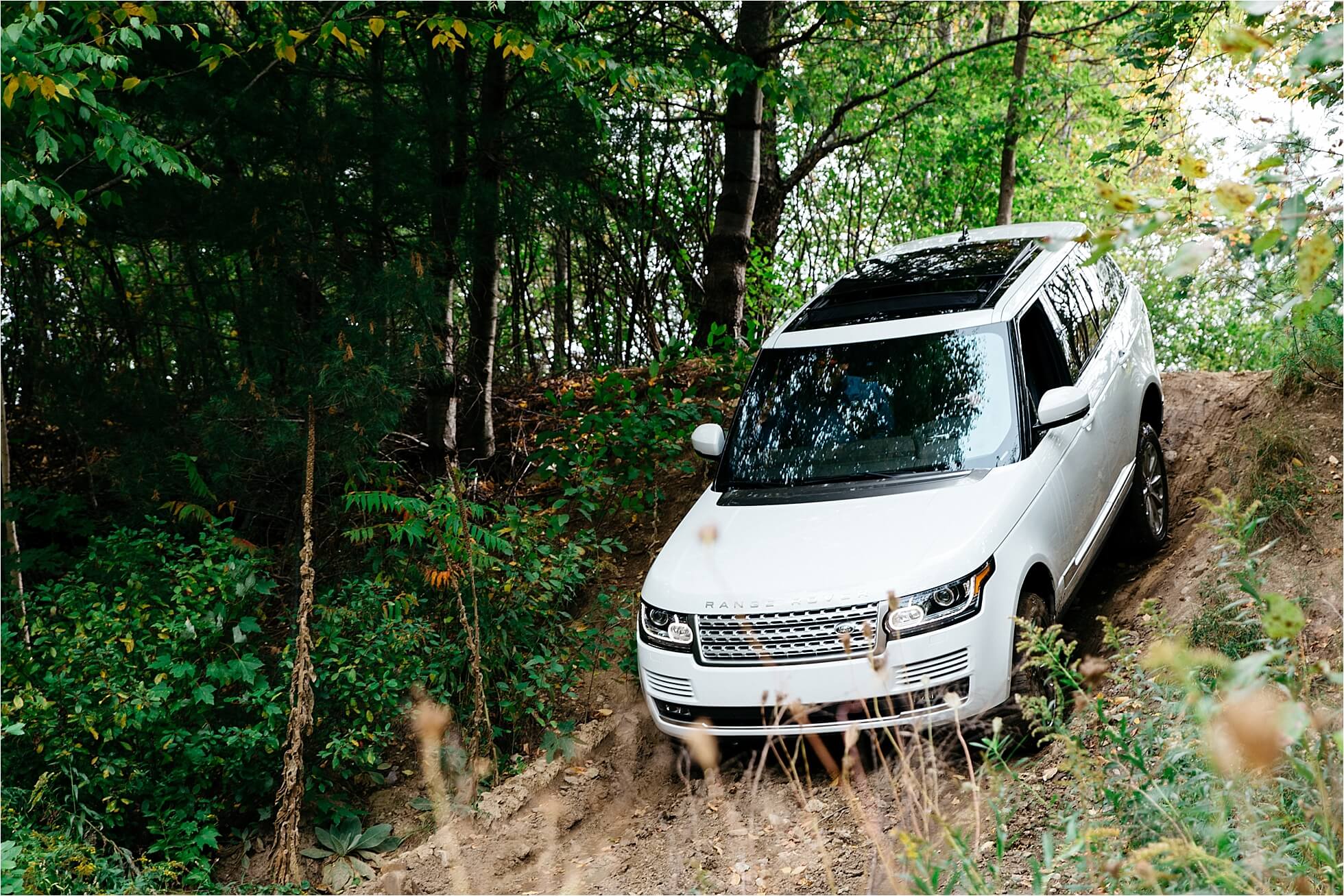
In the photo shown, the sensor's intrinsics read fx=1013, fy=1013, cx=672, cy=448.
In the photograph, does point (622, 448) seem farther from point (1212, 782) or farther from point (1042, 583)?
point (1212, 782)

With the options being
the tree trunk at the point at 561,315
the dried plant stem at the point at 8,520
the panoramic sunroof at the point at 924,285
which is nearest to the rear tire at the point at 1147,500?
the panoramic sunroof at the point at 924,285

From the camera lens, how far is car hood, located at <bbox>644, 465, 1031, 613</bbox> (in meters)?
4.40

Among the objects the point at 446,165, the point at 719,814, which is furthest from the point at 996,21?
the point at 719,814

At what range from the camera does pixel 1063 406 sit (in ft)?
16.3

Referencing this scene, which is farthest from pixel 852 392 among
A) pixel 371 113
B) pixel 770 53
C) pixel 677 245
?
pixel 677 245

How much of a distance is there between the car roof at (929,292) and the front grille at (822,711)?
2.11m

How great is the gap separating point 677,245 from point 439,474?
546 centimetres

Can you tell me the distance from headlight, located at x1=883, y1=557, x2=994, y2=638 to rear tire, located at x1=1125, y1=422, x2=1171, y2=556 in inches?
95.7

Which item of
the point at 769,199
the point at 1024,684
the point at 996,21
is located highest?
the point at 996,21

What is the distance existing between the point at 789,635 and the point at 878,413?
5.09 ft

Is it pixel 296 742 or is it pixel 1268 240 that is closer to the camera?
pixel 1268 240

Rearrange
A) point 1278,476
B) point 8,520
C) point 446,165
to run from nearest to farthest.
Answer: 1. point 1278,476
2. point 8,520
3. point 446,165

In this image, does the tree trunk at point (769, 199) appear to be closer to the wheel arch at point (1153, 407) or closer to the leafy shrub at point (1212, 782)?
the wheel arch at point (1153, 407)

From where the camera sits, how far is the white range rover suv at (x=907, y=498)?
Result: 4.39m
